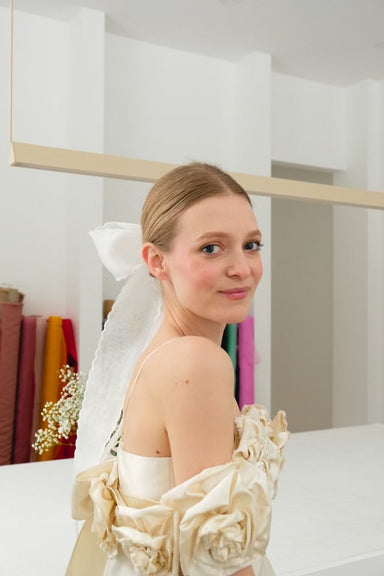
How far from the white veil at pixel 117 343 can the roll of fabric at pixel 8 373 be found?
2.00 m

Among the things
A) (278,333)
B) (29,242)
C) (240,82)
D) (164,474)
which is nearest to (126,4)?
(240,82)

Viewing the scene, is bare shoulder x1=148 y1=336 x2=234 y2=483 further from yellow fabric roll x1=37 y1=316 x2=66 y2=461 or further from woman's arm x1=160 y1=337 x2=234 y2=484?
yellow fabric roll x1=37 y1=316 x2=66 y2=461

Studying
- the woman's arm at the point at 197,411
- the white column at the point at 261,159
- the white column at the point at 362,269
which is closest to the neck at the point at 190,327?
the woman's arm at the point at 197,411

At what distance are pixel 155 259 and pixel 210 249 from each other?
10cm

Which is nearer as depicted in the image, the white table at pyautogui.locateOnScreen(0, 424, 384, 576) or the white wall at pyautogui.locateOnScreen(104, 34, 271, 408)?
the white table at pyautogui.locateOnScreen(0, 424, 384, 576)

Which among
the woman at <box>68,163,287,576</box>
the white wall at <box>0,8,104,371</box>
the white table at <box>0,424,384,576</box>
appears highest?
the white wall at <box>0,8,104,371</box>

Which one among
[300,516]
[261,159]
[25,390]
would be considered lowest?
Result: [300,516]

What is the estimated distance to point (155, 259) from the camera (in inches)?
35.0

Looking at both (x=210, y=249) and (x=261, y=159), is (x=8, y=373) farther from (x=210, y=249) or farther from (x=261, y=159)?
(x=210, y=249)

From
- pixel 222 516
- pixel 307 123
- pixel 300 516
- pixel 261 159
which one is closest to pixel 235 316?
pixel 222 516

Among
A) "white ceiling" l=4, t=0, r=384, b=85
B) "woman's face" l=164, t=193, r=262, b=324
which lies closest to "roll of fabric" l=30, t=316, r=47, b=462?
"white ceiling" l=4, t=0, r=384, b=85

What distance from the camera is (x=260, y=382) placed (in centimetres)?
378

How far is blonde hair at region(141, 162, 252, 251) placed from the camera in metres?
0.85

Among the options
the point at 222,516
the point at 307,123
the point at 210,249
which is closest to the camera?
the point at 222,516
